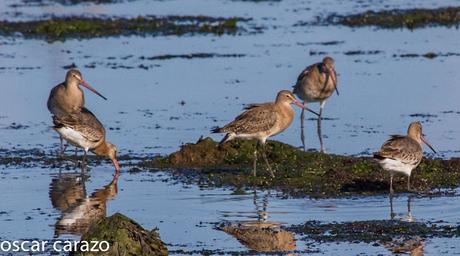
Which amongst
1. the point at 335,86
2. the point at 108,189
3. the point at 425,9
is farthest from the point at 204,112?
the point at 425,9

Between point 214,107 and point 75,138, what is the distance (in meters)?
4.64

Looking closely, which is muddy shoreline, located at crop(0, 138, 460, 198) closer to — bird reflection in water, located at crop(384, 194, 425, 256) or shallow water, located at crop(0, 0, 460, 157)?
shallow water, located at crop(0, 0, 460, 157)

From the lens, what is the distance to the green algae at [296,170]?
15.6 meters

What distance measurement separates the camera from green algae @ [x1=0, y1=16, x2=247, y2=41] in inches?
1214

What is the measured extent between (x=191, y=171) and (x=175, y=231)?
347 cm

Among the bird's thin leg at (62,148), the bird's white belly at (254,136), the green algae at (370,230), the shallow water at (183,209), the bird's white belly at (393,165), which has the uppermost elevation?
the bird's white belly at (393,165)

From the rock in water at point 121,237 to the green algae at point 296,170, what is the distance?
3.97m

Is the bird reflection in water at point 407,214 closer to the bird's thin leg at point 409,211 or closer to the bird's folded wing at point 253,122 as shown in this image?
the bird's thin leg at point 409,211

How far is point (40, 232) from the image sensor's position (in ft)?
44.2

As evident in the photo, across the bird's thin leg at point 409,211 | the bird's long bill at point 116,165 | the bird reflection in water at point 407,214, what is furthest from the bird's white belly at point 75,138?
the bird's thin leg at point 409,211

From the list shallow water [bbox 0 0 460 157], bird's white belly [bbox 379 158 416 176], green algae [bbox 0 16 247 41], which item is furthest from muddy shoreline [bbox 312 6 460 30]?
bird's white belly [bbox 379 158 416 176]

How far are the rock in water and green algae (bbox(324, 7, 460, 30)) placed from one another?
20.3 metres

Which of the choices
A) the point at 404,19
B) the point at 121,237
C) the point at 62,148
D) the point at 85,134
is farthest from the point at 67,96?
the point at 404,19

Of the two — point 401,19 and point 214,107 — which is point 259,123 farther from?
point 401,19
